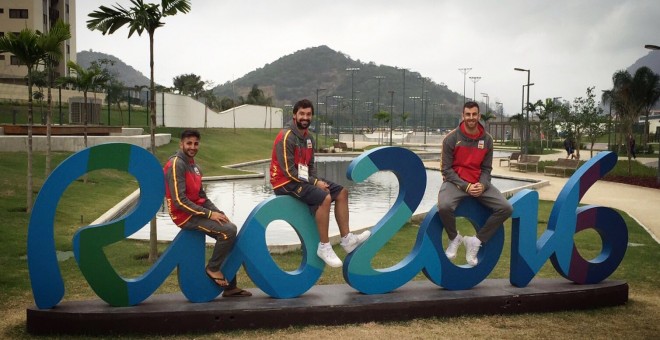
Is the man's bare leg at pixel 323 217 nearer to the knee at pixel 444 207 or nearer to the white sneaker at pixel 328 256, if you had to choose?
the white sneaker at pixel 328 256

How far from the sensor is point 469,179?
7.65 meters

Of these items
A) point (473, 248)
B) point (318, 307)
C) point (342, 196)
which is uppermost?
point (342, 196)

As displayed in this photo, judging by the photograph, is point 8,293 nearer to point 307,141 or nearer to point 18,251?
point 18,251

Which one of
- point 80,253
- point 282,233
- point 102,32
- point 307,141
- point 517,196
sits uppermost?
point 102,32

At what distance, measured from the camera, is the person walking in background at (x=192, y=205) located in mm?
6691

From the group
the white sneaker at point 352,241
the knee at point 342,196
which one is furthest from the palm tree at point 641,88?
the knee at point 342,196

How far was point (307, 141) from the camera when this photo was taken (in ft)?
23.6

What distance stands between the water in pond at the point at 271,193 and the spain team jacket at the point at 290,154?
17.2ft

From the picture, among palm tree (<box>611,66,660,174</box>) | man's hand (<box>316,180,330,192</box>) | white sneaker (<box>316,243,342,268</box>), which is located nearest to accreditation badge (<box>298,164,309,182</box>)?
man's hand (<box>316,180,330,192</box>)

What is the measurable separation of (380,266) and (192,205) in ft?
15.5

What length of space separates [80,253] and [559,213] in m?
5.74

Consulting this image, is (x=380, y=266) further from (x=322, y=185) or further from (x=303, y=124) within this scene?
(x=303, y=124)


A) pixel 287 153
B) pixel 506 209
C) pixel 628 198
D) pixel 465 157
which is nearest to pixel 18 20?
pixel 628 198

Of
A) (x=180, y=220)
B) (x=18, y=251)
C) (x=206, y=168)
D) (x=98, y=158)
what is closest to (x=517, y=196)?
(x=180, y=220)
